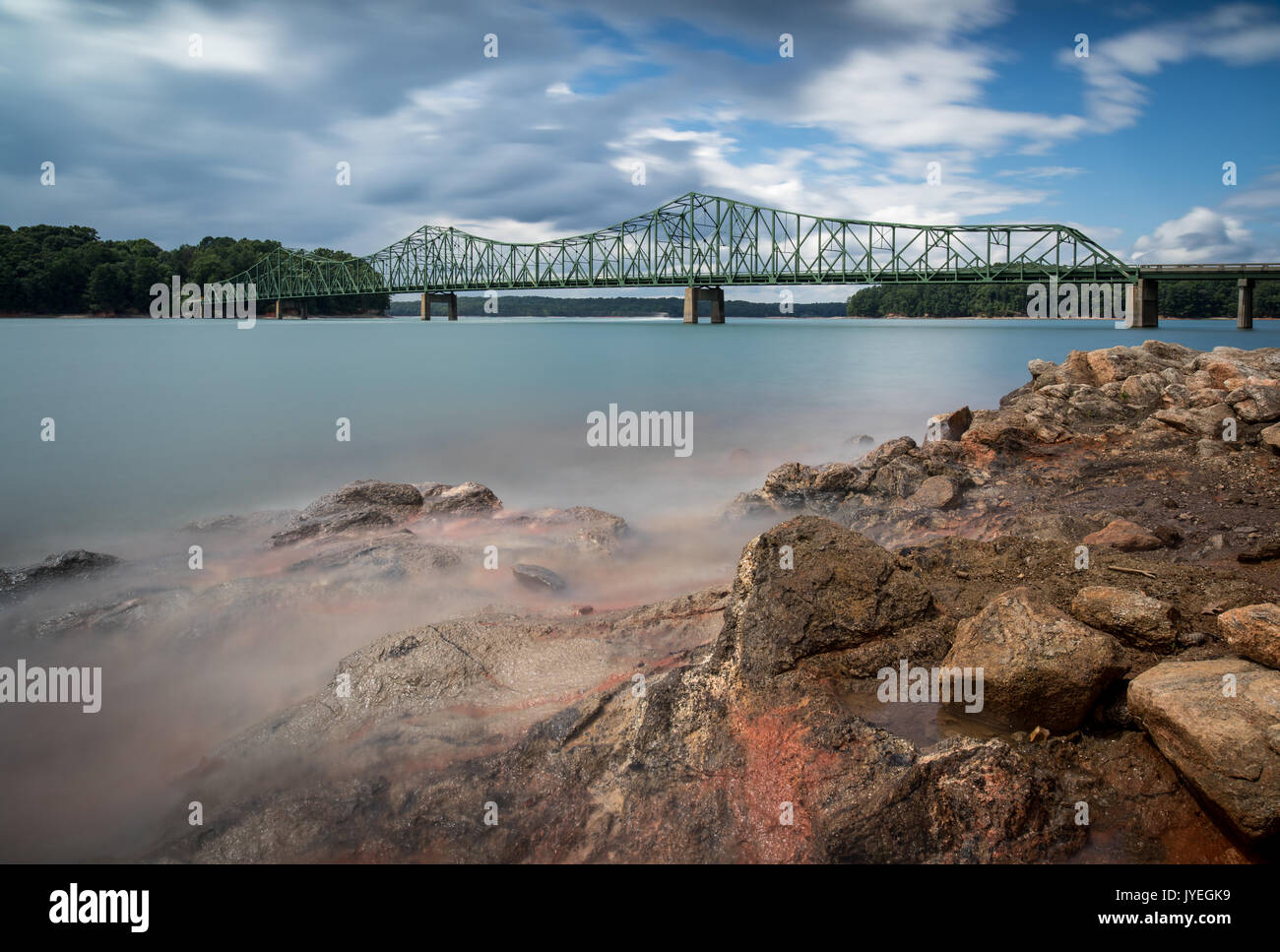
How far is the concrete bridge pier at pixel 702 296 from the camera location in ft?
312

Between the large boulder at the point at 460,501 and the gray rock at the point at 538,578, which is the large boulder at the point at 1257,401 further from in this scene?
the large boulder at the point at 460,501

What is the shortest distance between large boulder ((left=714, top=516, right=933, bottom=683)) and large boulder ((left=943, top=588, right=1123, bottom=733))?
2.22ft

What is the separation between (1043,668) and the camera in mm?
3537

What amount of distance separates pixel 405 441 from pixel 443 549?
10.4 m

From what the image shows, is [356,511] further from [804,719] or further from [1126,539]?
[1126,539]

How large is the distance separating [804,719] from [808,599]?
0.84 m

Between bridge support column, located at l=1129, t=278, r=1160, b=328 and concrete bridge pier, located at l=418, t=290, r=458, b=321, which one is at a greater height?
concrete bridge pier, located at l=418, t=290, r=458, b=321

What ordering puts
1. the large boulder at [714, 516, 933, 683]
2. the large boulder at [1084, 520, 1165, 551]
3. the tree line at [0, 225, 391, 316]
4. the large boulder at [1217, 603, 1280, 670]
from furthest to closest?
1. the tree line at [0, 225, 391, 316]
2. the large boulder at [1084, 520, 1165, 551]
3. the large boulder at [714, 516, 933, 683]
4. the large boulder at [1217, 603, 1280, 670]

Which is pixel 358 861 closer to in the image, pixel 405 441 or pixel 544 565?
pixel 544 565

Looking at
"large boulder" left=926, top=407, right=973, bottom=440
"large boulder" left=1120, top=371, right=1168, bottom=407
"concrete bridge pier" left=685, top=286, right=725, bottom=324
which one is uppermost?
"concrete bridge pier" left=685, top=286, right=725, bottom=324

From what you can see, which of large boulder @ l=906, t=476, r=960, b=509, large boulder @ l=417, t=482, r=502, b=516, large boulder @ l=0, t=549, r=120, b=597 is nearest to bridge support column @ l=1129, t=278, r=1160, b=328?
large boulder @ l=906, t=476, r=960, b=509

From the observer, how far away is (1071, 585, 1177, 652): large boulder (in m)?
3.87

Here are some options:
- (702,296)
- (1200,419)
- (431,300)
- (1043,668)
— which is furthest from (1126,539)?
(431,300)

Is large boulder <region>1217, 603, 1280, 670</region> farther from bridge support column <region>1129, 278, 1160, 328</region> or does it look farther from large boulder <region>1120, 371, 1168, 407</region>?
bridge support column <region>1129, 278, 1160, 328</region>
